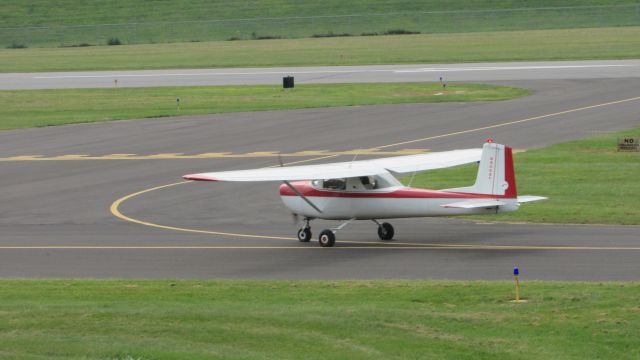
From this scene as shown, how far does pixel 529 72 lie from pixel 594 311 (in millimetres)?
61133

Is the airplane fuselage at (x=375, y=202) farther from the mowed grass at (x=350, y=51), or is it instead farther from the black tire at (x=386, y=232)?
the mowed grass at (x=350, y=51)

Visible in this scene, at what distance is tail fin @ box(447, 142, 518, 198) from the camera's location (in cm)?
3003

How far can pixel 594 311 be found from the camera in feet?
73.4

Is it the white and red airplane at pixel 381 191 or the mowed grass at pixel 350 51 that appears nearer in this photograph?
the white and red airplane at pixel 381 191

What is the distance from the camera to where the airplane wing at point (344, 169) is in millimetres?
30562

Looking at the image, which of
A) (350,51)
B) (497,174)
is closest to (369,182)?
(497,174)

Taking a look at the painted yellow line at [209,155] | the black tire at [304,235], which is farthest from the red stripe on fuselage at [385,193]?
the painted yellow line at [209,155]

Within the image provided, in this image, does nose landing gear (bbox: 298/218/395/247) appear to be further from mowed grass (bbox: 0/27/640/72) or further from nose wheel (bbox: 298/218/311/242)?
mowed grass (bbox: 0/27/640/72)

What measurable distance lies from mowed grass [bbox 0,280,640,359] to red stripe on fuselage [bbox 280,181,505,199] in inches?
190

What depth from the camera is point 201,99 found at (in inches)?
2911

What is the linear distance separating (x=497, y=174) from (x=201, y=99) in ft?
150

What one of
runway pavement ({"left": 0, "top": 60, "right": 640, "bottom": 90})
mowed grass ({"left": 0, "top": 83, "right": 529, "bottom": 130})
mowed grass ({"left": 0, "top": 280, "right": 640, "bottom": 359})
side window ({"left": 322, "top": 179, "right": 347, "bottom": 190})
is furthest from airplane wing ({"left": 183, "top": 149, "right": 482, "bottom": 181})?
runway pavement ({"left": 0, "top": 60, "right": 640, "bottom": 90})

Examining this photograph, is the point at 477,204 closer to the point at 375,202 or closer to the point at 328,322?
the point at 375,202

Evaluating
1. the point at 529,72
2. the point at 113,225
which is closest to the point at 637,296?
the point at 113,225
